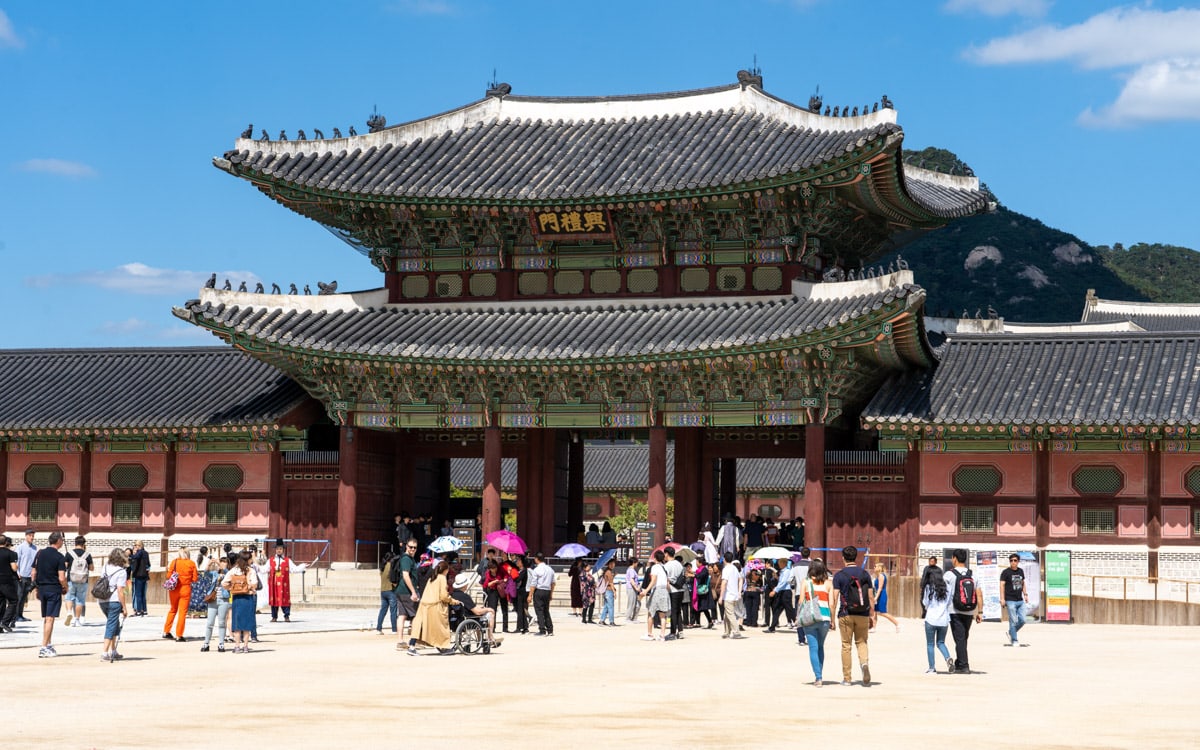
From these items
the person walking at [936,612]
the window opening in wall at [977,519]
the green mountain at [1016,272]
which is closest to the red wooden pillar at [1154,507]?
the window opening in wall at [977,519]

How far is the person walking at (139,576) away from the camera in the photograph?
33.9 meters

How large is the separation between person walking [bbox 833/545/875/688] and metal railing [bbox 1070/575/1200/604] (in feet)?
53.2

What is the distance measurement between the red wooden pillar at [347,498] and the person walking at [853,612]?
2149cm

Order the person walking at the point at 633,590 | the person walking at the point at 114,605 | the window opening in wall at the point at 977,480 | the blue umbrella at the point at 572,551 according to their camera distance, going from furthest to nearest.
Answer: the window opening in wall at the point at 977,480 → the blue umbrella at the point at 572,551 → the person walking at the point at 633,590 → the person walking at the point at 114,605

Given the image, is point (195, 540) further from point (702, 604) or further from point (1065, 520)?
point (1065, 520)

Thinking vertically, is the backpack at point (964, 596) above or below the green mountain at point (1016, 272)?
below

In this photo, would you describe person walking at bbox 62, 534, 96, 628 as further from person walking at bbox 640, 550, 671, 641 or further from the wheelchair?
person walking at bbox 640, 550, 671, 641

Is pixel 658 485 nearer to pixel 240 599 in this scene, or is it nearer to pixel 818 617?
pixel 240 599

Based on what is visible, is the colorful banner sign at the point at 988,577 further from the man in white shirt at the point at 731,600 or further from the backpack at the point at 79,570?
the backpack at the point at 79,570

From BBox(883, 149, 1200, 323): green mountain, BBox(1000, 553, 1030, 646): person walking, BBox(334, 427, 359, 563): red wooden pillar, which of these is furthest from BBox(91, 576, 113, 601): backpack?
BBox(883, 149, 1200, 323): green mountain

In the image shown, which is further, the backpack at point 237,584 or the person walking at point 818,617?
the backpack at point 237,584

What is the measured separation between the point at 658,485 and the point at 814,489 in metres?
3.83

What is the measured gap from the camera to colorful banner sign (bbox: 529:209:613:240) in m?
41.4

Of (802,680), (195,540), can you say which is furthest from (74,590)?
(802,680)
